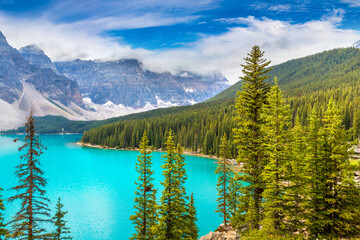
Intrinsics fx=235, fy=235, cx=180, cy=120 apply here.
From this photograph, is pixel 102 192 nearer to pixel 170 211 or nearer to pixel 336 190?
pixel 170 211

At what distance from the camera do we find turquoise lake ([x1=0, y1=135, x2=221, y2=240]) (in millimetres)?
34166

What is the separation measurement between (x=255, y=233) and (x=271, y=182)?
10.9ft

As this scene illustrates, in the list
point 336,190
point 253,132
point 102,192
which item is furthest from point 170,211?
point 102,192

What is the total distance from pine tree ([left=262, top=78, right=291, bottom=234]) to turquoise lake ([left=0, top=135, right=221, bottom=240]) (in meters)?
20.4

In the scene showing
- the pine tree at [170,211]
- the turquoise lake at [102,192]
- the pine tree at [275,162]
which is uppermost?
the pine tree at [275,162]

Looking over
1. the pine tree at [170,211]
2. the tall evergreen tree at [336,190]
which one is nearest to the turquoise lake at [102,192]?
the pine tree at [170,211]

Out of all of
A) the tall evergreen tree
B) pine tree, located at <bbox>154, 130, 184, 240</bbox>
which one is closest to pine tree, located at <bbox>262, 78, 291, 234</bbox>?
the tall evergreen tree

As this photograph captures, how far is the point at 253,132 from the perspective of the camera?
1691 centimetres

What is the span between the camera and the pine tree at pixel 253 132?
16141 mm

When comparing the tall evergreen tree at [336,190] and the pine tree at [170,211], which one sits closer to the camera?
the tall evergreen tree at [336,190]

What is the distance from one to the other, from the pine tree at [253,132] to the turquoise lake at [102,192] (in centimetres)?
1888

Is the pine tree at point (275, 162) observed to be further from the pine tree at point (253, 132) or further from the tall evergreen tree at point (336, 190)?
the tall evergreen tree at point (336, 190)

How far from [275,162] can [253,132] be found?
10.5 ft

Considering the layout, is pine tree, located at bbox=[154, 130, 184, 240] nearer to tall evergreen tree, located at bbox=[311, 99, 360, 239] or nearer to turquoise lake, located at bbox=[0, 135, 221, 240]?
tall evergreen tree, located at bbox=[311, 99, 360, 239]
